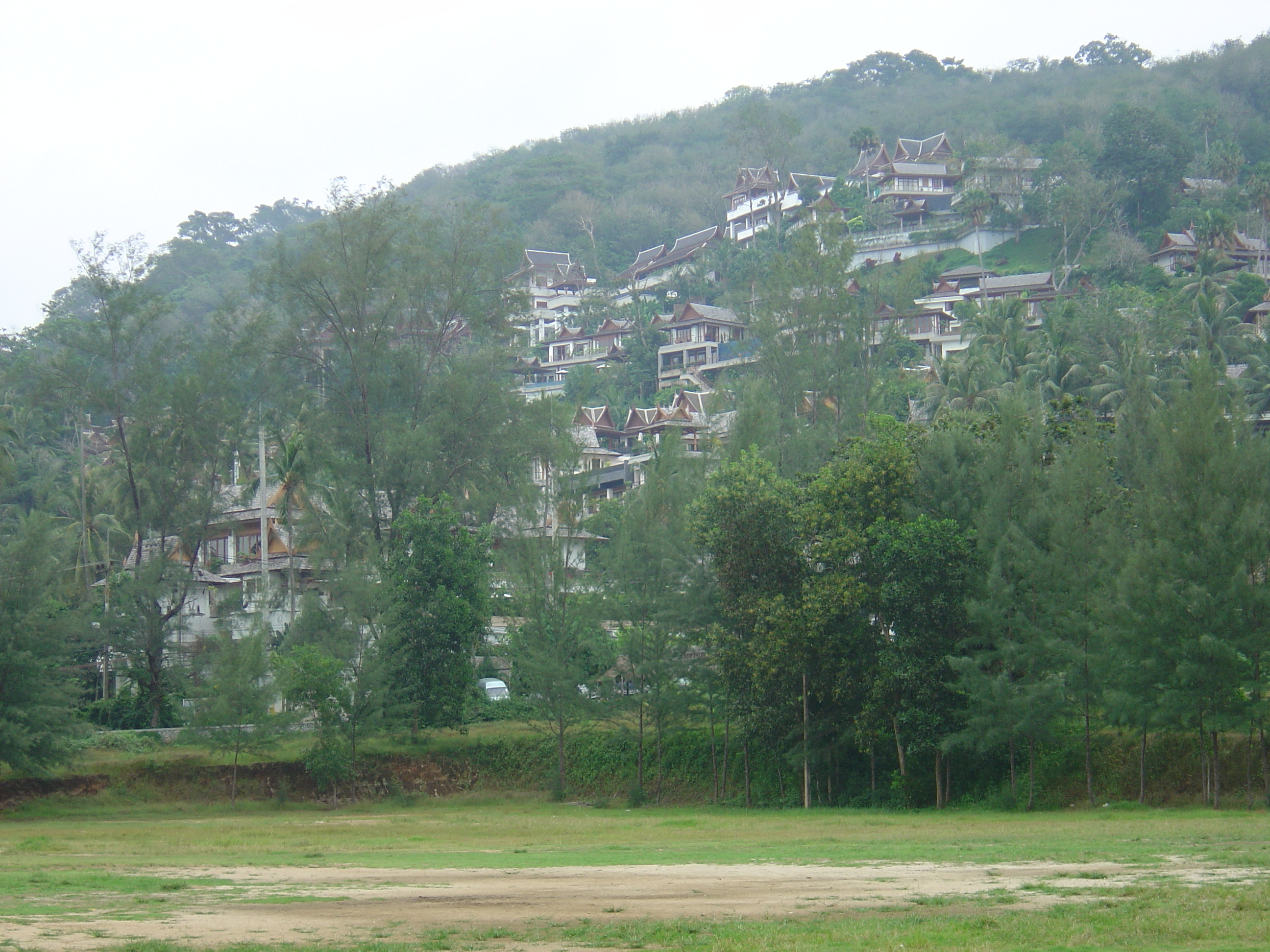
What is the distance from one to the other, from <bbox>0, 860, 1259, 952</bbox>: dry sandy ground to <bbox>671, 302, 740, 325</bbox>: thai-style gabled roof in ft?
291

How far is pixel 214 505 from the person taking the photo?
53000mm

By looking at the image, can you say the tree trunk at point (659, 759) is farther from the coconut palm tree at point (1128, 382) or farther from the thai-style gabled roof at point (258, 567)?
the thai-style gabled roof at point (258, 567)

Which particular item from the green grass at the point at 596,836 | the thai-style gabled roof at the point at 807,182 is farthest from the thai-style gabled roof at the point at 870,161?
the green grass at the point at 596,836

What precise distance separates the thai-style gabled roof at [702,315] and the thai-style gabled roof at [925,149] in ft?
105

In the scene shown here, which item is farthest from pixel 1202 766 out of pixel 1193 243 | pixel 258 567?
pixel 1193 243

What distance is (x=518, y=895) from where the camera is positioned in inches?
672

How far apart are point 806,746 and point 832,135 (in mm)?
134380

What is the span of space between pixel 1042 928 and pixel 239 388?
1774 inches

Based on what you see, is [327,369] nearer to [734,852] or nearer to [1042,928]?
[734,852]

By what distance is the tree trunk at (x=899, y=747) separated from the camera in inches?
1357

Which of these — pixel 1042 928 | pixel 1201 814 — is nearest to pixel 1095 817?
pixel 1201 814

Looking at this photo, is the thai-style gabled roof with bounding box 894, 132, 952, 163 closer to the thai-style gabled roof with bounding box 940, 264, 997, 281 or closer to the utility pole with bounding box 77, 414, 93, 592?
the thai-style gabled roof with bounding box 940, 264, 997, 281

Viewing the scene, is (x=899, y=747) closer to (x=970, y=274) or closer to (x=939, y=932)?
(x=939, y=932)

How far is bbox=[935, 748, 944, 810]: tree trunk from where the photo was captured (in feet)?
113
